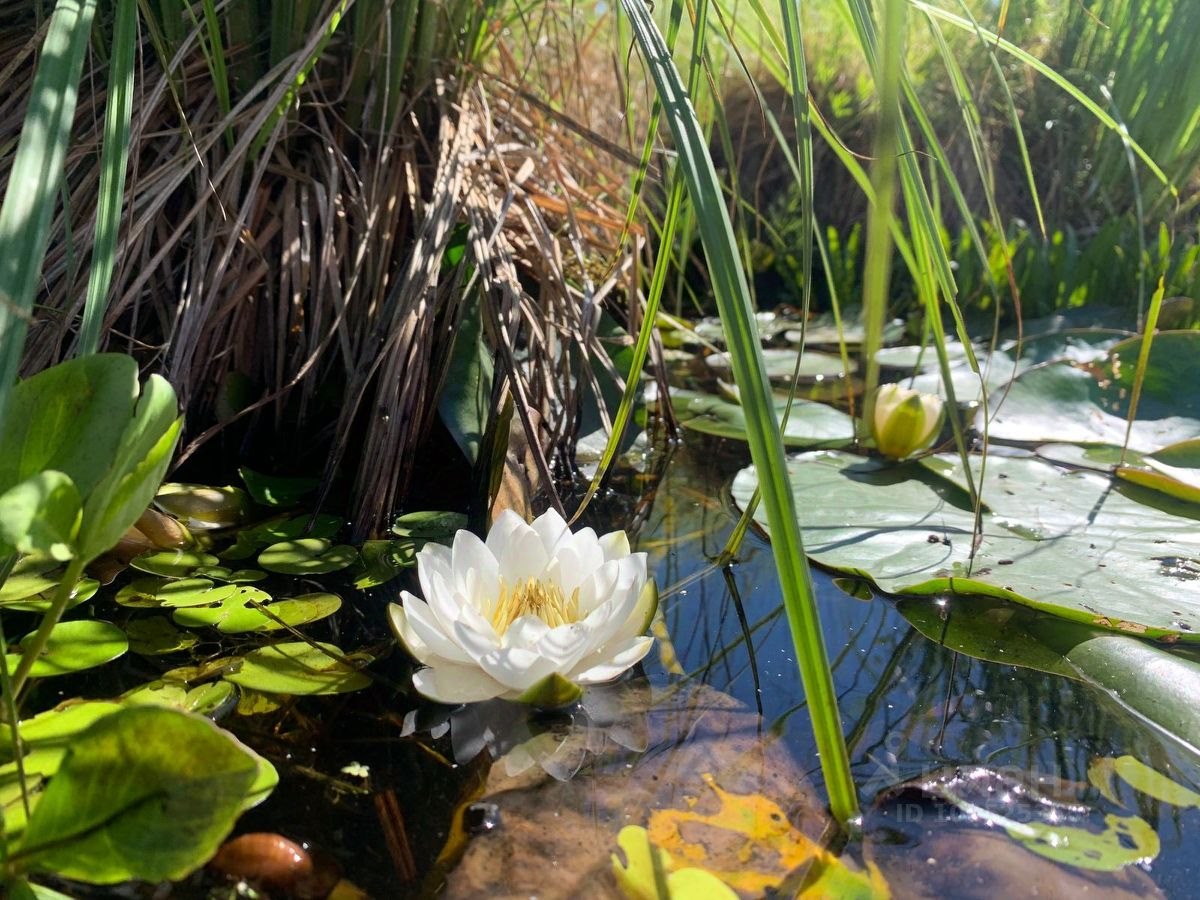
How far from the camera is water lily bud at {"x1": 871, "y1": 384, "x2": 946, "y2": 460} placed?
53.6 inches

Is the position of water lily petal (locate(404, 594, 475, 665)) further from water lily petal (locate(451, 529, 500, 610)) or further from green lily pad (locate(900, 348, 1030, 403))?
green lily pad (locate(900, 348, 1030, 403))

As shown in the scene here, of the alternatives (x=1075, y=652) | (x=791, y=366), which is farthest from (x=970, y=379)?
(x=1075, y=652)

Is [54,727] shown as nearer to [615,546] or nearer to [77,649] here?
[77,649]

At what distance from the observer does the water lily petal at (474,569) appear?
82 cm

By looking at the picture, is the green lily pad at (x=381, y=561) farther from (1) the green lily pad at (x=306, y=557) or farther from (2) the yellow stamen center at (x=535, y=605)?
(2) the yellow stamen center at (x=535, y=605)

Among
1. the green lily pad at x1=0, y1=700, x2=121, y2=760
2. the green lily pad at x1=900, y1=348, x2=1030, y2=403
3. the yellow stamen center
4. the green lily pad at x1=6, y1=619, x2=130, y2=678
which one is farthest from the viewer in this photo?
the green lily pad at x1=900, y1=348, x2=1030, y2=403

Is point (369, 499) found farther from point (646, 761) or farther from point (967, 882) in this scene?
point (967, 882)

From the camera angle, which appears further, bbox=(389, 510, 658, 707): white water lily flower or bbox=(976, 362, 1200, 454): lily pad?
bbox=(976, 362, 1200, 454): lily pad

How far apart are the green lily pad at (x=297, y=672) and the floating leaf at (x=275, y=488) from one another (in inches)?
13.2

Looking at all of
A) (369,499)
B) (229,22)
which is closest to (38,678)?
(369,499)

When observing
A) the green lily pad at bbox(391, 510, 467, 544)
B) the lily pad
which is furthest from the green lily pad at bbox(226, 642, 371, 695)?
the lily pad

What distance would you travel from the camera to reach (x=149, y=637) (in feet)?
2.78

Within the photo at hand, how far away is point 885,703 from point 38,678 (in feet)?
2.36

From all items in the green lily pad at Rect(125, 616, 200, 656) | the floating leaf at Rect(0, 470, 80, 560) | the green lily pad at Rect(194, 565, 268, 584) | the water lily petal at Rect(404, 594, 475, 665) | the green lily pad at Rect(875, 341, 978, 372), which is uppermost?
the floating leaf at Rect(0, 470, 80, 560)
